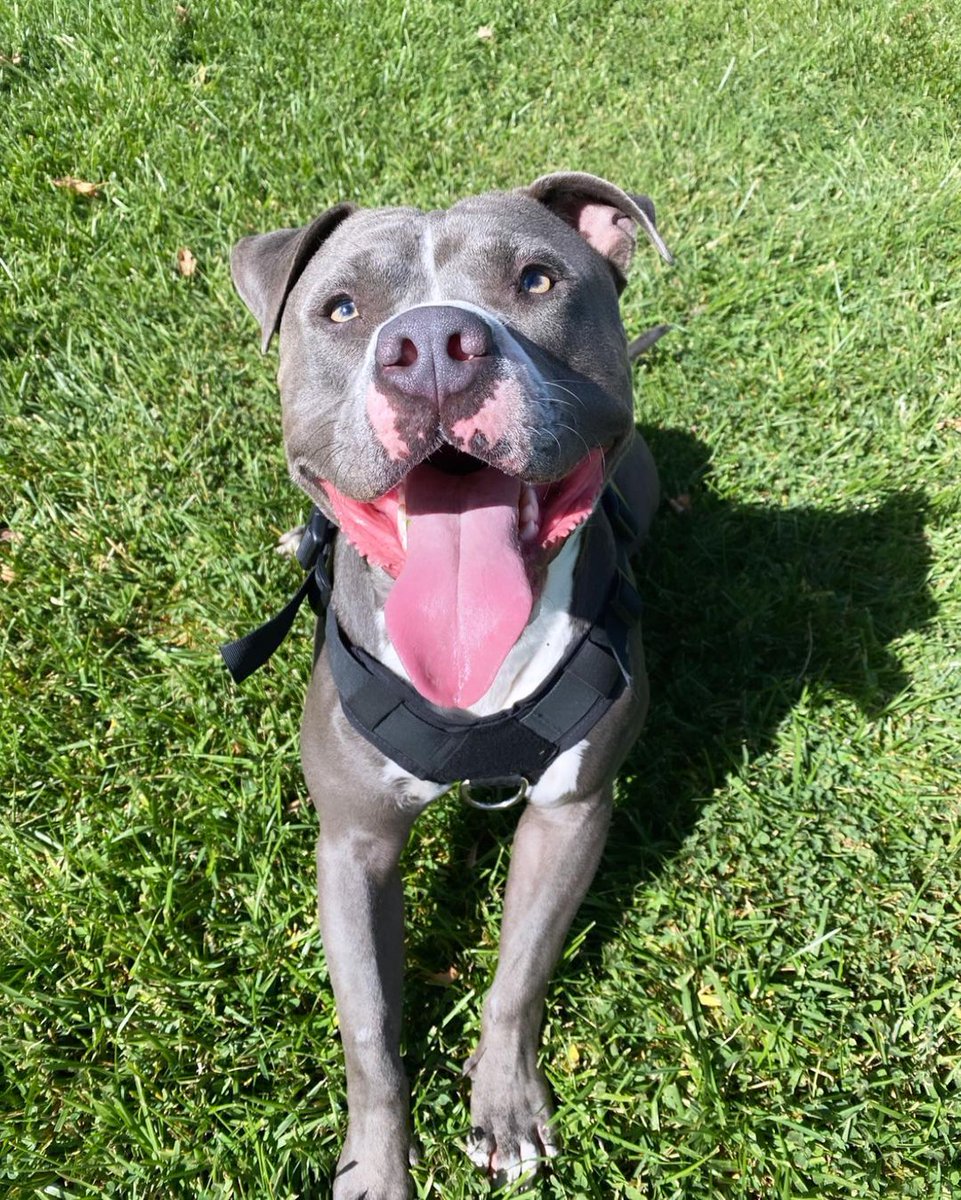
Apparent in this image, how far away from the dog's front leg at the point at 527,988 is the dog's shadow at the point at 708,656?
0.25 m

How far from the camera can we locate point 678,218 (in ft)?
17.6

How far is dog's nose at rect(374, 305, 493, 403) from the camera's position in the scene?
1.87m

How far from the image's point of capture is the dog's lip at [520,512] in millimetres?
2121

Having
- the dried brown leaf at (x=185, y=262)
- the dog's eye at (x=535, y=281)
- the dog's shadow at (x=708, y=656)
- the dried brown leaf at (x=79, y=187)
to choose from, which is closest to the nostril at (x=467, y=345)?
the dog's eye at (x=535, y=281)

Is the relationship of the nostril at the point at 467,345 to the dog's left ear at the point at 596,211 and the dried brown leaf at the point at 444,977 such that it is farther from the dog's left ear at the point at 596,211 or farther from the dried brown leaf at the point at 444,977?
the dried brown leaf at the point at 444,977

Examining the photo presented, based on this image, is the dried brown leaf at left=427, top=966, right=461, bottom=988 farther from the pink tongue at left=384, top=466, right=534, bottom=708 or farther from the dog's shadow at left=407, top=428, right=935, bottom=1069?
the pink tongue at left=384, top=466, right=534, bottom=708

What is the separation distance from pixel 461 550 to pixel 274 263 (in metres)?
1.04

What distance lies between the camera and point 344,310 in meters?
2.29

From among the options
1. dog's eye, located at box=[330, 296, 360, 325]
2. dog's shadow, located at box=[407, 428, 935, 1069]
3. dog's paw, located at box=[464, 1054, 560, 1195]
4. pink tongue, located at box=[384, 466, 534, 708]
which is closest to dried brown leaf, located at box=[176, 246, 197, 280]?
dog's shadow, located at box=[407, 428, 935, 1069]

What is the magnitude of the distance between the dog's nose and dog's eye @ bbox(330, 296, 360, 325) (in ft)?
1.37

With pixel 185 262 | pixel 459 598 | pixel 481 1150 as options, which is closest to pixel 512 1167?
pixel 481 1150

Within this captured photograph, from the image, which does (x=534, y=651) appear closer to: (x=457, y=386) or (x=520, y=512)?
(x=520, y=512)

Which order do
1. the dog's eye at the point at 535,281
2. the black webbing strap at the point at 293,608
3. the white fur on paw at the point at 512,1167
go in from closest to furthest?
the dog's eye at the point at 535,281
the white fur on paw at the point at 512,1167
the black webbing strap at the point at 293,608

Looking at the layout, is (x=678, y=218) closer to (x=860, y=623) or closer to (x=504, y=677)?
(x=860, y=623)
